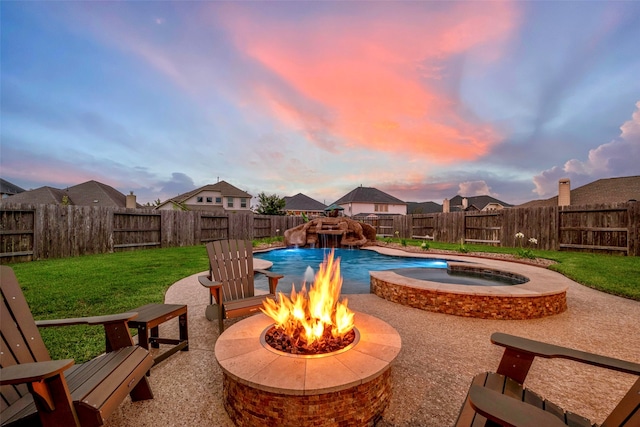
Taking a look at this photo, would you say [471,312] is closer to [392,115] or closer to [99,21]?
[392,115]

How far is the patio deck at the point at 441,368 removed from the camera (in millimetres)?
2260

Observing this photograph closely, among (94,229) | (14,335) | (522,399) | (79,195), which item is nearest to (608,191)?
(522,399)

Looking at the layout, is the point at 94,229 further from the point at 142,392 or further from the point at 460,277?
the point at 460,277

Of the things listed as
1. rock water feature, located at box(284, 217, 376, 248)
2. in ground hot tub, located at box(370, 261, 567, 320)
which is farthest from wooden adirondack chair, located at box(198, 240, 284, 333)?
rock water feature, located at box(284, 217, 376, 248)

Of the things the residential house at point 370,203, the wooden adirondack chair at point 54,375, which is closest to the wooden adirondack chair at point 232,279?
the wooden adirondack chair at point 54,375

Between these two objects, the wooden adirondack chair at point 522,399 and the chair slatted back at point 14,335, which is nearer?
the wooden adirondack chair at point 522,399

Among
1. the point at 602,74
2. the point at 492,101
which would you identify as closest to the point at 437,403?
the point at 492,101

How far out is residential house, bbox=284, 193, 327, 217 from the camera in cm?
4531

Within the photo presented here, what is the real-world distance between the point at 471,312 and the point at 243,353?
13.3 feet

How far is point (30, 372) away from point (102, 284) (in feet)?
19.4

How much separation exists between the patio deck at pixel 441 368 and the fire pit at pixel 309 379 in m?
0.30

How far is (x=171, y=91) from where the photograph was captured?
11812mm

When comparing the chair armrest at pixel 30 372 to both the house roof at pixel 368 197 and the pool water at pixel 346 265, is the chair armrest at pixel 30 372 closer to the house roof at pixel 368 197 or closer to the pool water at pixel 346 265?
the pool water at pixel 346 265

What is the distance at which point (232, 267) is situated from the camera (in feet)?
14.1
